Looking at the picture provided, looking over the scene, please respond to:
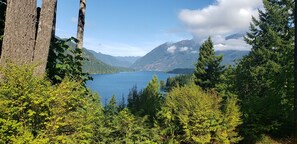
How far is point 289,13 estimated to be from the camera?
1108 inches

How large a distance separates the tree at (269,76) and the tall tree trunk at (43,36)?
29.1 ft

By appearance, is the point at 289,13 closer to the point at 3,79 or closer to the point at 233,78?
the point at 233,78

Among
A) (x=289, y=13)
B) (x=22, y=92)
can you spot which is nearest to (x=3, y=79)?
(x=22, y=92)

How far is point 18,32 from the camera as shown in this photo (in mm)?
5473

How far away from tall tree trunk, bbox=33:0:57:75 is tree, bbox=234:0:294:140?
888 cm

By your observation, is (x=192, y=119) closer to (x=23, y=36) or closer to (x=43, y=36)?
(x=43, y=36)

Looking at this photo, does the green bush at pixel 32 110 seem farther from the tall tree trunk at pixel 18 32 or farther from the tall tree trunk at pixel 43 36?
the tall tree trunk at pixel 43 36

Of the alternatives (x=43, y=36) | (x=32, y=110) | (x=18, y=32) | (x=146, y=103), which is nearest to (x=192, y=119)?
(x=146, y=103)

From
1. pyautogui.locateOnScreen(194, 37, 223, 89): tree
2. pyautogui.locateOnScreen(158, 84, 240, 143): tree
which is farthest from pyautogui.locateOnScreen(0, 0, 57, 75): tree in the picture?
pyautogui.locateOnScreen(194, 37, 223, 89): tree

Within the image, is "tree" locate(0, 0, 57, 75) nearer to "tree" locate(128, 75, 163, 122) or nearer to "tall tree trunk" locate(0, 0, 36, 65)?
"tall tree trunk" locate(0, 0, 36, 65)

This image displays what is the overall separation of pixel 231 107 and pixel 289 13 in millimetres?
21818

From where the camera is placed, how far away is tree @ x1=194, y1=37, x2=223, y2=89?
39.0 meters

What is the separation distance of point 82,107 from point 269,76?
1066 centimetres

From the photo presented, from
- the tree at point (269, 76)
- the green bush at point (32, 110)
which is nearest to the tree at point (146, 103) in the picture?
the tree at point (269, 76)
